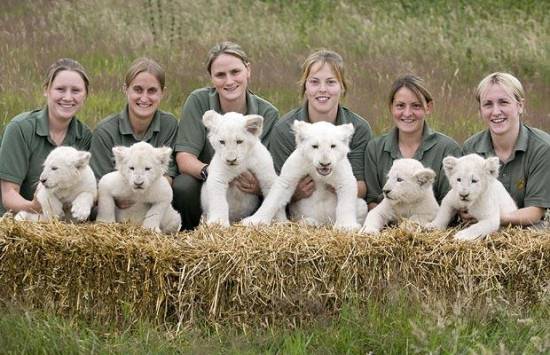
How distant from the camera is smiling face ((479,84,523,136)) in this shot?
764cm

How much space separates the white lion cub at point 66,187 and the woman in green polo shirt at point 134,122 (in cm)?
76

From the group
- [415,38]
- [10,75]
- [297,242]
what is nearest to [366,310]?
[297,242]

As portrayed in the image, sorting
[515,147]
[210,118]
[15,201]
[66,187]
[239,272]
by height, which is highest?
[210,118]

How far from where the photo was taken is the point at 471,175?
22.4 feet

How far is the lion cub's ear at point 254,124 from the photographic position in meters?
7.30

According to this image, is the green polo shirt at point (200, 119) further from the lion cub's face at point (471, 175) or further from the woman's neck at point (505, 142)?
the lion cub's face at point (471, 175)

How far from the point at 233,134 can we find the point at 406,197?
1.40 meters

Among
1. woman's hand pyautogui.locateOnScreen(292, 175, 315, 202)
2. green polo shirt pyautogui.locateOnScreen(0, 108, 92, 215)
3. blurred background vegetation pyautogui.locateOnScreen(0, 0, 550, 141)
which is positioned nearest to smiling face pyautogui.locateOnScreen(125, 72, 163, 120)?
green polo shirt pyautogui.locateOnScreen(0, 108, 92, 215)

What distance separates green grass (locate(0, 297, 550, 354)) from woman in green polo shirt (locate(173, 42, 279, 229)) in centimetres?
214

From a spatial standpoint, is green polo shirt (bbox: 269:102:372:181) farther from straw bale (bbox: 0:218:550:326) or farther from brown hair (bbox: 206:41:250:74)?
straw bale (bbox: 0:218:550:326)

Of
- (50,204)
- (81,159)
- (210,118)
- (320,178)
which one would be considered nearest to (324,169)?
(320,178)

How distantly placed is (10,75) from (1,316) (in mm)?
6452

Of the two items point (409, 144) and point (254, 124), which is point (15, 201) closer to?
point (254, 124)

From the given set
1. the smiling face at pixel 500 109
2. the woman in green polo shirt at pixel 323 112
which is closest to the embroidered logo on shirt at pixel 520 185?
the smiling face at pixel 500 109
